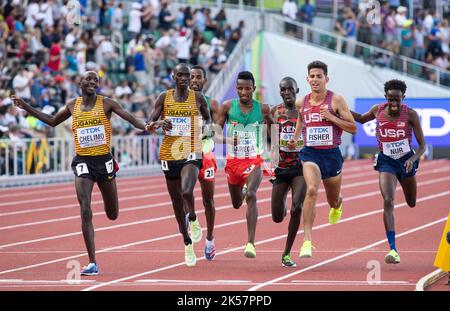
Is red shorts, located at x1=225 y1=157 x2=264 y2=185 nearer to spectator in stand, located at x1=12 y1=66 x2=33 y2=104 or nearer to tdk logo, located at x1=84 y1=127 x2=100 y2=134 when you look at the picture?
tdk logo, located at x1=84 y1=127 x2=100 y2=134

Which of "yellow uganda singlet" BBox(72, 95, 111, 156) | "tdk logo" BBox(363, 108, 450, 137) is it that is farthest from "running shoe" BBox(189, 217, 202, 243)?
"tdk logo" BBox(363, 108, 450, 137)

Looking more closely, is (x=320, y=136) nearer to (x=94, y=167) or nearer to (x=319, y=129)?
(x=319, y=129)

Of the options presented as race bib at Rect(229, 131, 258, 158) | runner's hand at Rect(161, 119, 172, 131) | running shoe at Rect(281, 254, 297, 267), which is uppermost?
runner's hand at Rect(161, 119, 172, 131)

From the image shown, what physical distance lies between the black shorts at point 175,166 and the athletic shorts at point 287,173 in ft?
2.74

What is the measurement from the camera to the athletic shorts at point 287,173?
12605 millimetres

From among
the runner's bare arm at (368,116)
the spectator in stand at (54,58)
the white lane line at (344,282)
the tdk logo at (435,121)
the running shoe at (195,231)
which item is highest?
the spectator in stand at (54,58)

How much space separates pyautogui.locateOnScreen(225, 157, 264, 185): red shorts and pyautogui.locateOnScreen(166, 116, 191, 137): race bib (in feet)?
2.80

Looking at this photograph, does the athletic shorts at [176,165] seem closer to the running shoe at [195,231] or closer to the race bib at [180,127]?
the race bib at [180,127]

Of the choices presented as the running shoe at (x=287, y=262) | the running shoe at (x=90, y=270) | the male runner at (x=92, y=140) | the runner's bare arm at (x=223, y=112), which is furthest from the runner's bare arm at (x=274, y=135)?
the running shoe at (x=90, y=270)

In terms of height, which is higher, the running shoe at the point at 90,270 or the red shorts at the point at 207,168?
the red shorts at the point at 207,168

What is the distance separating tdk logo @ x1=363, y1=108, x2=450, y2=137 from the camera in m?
30.3

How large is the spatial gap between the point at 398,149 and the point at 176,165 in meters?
2.33
